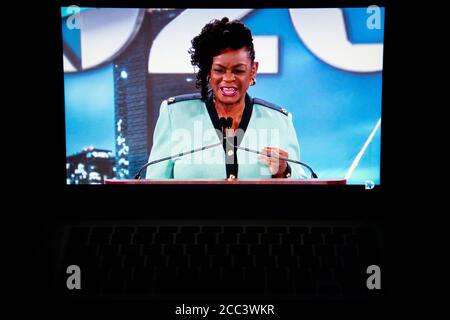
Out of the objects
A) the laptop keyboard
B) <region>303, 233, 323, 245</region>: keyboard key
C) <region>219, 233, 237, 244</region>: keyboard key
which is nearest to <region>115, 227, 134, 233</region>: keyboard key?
the laptop keyboard

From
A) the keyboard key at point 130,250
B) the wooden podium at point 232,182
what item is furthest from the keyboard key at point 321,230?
the keyboard key at point 130,250

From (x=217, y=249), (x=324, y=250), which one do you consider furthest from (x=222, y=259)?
(x=324, y=250)

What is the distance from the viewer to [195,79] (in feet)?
3.88

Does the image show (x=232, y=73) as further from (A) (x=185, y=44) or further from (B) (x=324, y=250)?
(B) (x=324, y=250)

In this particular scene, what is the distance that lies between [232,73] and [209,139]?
181 millimetres

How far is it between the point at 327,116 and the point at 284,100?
12 cm

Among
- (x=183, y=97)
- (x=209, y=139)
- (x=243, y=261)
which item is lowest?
(x=243, y=261)

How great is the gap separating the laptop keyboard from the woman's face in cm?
35

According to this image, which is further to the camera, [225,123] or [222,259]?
[225,123]

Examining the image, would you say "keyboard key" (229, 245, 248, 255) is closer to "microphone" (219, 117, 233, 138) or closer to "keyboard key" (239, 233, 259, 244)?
"keyboard key" (239, 233, 259, 244)

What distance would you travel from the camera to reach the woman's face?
117 centimetres
